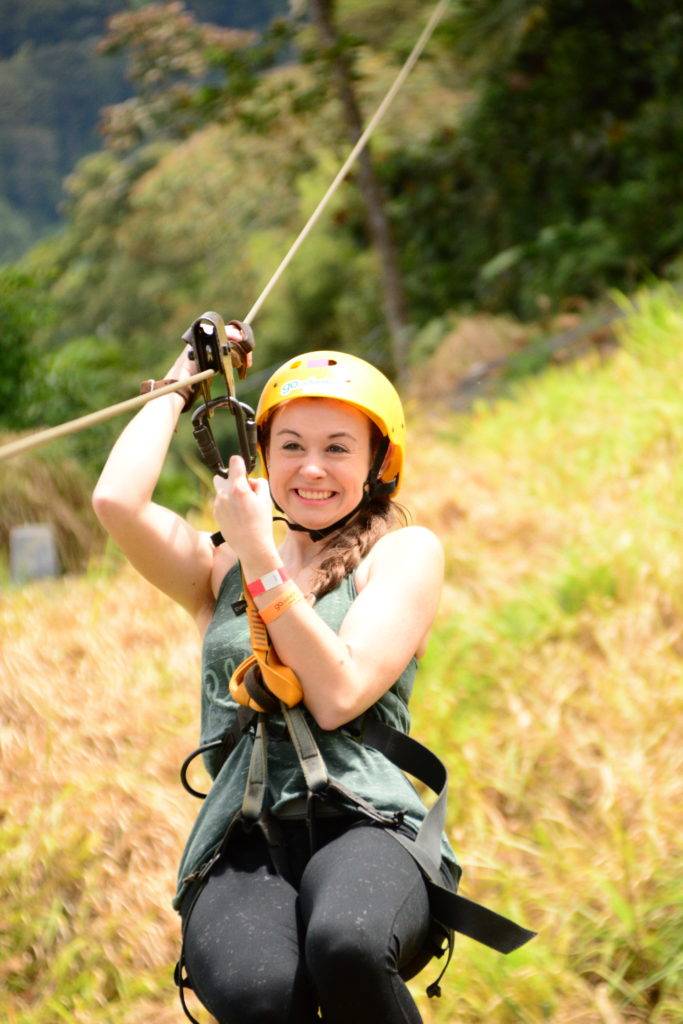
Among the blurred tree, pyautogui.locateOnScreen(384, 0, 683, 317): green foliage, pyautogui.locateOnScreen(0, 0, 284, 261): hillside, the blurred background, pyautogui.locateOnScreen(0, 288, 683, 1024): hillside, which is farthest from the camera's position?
pyautogui.locateOnScreen(0, 0, 284, 261): hillside

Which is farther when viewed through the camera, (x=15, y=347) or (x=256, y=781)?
(x=15, y=347)

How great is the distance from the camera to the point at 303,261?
665 inches

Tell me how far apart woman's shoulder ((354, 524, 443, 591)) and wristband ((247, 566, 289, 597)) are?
0.84 ft

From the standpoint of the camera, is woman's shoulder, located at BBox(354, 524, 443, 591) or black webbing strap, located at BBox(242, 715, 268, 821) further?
woman's shoulder, located at BBox(354, 524, 443, 591)

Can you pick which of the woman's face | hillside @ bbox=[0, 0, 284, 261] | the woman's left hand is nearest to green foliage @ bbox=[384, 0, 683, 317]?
the woman's face

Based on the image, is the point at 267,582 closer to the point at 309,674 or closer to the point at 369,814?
the point at 309,674

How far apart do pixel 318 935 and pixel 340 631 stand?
1.78 feet

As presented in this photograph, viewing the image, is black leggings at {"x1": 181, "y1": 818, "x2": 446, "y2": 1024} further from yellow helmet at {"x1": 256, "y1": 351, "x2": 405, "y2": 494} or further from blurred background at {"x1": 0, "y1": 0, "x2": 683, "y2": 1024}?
blurred background at {"x1": 0, "y1": 0, "x2": 683, "y2": 1024}

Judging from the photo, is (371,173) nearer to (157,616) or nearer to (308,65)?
(308,65)

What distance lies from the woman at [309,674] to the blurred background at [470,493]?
1320 mm

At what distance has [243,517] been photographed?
2.07 m

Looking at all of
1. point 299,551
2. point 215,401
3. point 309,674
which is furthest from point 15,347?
point 309,674

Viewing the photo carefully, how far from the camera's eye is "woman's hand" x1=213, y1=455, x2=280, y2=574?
207cm

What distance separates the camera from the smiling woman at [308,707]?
199cm
